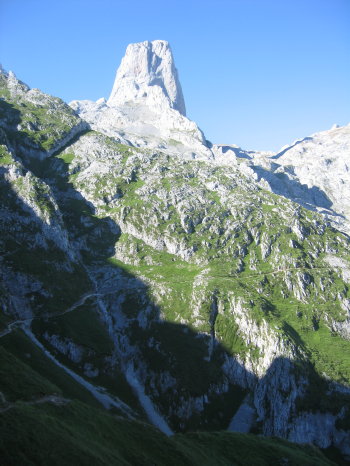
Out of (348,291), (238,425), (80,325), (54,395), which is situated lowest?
(238,425)


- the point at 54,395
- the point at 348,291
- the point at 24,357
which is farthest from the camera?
the point at 348,291

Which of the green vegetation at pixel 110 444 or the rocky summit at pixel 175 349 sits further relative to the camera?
the rocky summit at pixel 175 349

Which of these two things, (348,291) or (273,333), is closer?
(273,333)

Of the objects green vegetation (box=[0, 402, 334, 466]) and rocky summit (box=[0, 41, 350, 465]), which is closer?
green vegetation (box=[0, 402, 334, 466])

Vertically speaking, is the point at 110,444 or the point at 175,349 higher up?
the point at 175,349

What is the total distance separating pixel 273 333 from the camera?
15212 centimetres

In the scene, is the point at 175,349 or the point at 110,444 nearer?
the point at 110,444

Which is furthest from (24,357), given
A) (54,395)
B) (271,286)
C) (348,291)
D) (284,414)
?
(348,291)

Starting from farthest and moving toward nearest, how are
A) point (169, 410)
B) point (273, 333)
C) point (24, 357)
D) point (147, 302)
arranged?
point (147, 302) → point (273, 333) → point (169, 410) → point (24, 357)

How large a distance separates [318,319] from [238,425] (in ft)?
228

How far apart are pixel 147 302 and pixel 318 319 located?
279 ft

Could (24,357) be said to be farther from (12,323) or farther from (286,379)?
(286,379)

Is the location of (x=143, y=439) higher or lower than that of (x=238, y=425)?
higher

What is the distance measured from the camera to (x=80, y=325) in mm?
144500
